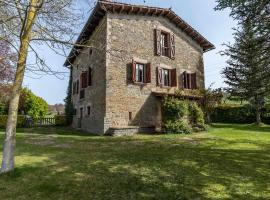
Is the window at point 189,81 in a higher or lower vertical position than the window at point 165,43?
lower

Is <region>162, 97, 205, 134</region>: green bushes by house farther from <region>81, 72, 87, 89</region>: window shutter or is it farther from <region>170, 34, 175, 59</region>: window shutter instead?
<region>81, 72, 87, 89</region>: window shutter

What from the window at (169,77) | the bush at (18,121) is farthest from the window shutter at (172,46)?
the bush at (18,121)

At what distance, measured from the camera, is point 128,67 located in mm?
16906

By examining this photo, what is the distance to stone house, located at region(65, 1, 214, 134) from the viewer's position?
1609 cm

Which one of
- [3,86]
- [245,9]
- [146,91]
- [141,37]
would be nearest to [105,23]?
[141,37]

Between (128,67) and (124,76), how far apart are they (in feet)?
2.52

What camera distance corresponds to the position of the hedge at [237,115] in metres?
25.8

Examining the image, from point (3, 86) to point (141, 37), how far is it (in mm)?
13146

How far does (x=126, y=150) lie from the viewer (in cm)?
981

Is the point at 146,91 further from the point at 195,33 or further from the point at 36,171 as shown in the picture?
the point at 36,171

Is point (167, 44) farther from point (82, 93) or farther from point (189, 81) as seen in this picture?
point (82, 93)

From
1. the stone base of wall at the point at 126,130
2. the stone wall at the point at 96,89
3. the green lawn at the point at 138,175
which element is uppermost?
the stone wall at the point at 96,89

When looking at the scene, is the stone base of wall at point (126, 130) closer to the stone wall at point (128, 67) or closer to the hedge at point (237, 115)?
the stone wall at point (128, 67)

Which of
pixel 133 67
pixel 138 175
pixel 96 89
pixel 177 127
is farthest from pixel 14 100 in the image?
pixel 177 127
